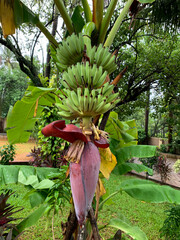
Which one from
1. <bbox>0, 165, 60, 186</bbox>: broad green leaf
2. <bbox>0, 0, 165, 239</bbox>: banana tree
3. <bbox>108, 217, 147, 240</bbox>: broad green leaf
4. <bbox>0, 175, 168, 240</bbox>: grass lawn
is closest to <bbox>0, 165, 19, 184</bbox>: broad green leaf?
<bbox>0, 165, 60, 186</bbox>: broad green leaf

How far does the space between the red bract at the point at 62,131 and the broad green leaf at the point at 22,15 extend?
30.0 inches

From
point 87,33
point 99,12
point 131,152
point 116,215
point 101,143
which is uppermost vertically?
point 99,12

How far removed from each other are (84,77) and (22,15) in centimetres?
76

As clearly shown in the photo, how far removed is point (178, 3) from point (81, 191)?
12.6 ft

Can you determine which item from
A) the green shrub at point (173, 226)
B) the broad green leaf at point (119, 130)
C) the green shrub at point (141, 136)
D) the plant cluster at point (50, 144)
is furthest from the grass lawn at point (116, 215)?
the green shrub at point (141, 136)

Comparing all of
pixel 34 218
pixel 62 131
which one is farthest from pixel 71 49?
pixel 34 218

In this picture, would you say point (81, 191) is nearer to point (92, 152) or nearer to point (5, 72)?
point (92, 152)

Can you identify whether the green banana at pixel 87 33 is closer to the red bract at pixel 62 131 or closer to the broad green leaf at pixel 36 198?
the red bract at pixel 62 131

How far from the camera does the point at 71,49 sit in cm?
71

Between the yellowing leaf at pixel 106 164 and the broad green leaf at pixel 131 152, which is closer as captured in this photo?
the yellowing leaf at pixel 106 164

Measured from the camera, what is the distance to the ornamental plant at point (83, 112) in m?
0.50

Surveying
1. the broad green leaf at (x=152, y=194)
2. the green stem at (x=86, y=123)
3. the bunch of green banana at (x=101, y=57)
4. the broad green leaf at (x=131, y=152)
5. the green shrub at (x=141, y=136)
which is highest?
the bunch of green banana at (x=101, y=57)

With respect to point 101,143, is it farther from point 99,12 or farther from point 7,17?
point 7,17

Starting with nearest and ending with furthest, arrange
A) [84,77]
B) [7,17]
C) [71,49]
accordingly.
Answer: [84,77] < [71,49] < [7,17]
